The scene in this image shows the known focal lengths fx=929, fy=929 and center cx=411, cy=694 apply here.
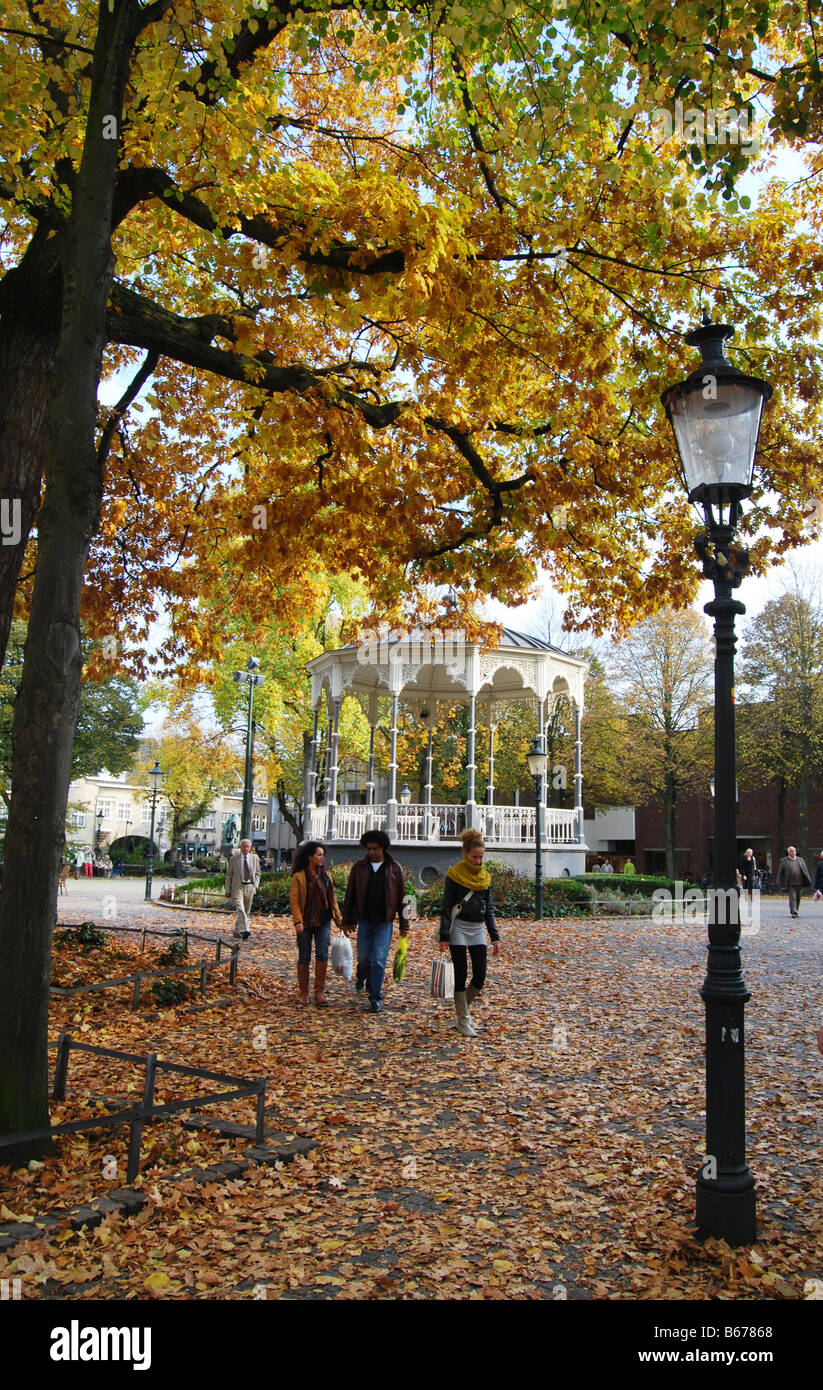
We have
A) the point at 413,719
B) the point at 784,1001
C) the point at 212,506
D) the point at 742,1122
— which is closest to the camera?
the point at 742,1122

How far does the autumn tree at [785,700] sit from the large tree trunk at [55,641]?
132 ft

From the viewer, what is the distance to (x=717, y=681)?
477cm

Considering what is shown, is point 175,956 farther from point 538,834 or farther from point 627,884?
point 627,884

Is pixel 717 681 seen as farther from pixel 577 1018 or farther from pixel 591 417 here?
pixel 577 1018

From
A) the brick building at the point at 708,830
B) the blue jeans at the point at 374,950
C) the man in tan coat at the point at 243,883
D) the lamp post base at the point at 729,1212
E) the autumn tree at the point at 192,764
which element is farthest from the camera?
the brick building at the point at 708,830

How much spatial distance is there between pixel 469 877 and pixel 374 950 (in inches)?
74.8

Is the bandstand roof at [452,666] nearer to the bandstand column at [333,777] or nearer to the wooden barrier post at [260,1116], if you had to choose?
the bandstand column at [333,777]

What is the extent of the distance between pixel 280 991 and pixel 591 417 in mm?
7385

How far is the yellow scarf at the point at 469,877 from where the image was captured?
8625 millimetres

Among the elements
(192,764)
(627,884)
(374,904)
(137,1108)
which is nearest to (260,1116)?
(137,1108)

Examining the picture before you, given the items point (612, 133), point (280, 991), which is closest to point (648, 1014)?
point (280, 991)

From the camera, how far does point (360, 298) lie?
7.21 meters

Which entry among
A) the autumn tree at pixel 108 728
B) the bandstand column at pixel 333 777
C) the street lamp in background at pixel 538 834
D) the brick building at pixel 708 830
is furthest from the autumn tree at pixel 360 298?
the autumn tree at pixel 108 728

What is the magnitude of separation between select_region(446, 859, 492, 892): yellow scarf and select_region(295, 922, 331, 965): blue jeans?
199 cm
